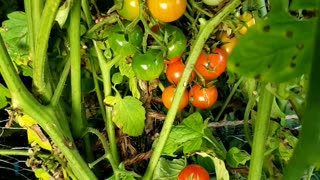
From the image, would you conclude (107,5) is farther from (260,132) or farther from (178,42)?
(260,132)

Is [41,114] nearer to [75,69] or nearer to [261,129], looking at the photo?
[75,69]

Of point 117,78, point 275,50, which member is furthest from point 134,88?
point 275,50

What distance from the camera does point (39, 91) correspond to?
2.35 feet

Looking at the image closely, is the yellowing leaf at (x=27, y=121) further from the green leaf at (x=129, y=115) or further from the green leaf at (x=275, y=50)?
the green leaf at (x=275, y=50)

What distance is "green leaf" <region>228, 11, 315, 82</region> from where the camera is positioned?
0.34m

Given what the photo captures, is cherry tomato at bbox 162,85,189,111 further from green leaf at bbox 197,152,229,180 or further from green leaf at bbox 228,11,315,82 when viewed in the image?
green leaf at bbox 228,11,315,82

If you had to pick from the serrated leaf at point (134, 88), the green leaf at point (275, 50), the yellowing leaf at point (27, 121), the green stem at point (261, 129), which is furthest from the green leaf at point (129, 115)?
the green leaf at point (275, 50)

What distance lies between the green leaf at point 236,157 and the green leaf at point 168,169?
0.25 ft

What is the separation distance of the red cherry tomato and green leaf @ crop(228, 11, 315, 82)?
37 centimetres

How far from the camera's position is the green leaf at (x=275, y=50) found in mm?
335

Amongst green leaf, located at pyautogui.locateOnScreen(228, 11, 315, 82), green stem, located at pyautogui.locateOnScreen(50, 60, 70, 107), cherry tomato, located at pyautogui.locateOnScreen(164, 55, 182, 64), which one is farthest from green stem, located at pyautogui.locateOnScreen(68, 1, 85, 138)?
green leaf, located at pyautogui.locateOnScreen(228, 11, 315, 82)

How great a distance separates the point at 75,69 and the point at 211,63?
0.60 feet

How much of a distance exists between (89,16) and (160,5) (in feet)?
0.48

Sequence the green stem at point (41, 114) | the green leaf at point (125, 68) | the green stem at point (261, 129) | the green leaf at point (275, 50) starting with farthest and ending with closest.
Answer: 1. the green leaf at point (125, 68)
2. the green stem at point (41, 114)
3. the green stem at point (261, 129)
4. the green leaf at point (275, 50)
